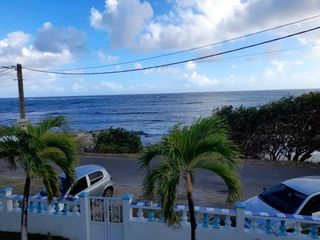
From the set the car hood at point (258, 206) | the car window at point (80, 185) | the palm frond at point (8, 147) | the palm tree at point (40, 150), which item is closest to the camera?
the palm tree at point (40, 150)

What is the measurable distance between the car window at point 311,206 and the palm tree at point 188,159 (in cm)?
256

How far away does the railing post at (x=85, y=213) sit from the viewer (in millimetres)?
7992

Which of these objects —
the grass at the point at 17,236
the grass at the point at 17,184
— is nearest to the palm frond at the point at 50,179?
the grass at the point at 17,236

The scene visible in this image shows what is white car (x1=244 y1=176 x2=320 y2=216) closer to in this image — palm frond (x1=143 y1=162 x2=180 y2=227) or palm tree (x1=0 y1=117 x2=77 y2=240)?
palm frond (x1=143 y1=162 x2=180 y2=227)

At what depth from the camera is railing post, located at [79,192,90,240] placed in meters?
7.99

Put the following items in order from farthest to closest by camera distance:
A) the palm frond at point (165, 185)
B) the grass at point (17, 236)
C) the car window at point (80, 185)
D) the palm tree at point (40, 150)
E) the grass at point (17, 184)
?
1. the grass at point (17, 184)
2. the car window at point (80, 185)
3. the grass at point (17, 236)
4. the palm tree at point (40, 150)
5. the palm frond at point (165, 185)

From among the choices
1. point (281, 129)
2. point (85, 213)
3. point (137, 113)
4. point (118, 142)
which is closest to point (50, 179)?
point (85, 213)

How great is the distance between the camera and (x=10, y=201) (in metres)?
8.78

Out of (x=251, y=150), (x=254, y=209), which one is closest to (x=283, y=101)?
(x=251, y=150)

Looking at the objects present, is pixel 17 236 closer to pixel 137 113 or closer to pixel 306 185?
pixel 306 185

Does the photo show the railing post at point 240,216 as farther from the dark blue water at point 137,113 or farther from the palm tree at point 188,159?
the dark blue water at point 137,113

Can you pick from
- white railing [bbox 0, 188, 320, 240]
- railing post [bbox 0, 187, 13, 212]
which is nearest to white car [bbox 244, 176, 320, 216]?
white railing [bbox 0, 188, 320, 240]

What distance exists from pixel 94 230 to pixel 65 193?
2291mm

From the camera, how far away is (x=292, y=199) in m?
7.83
